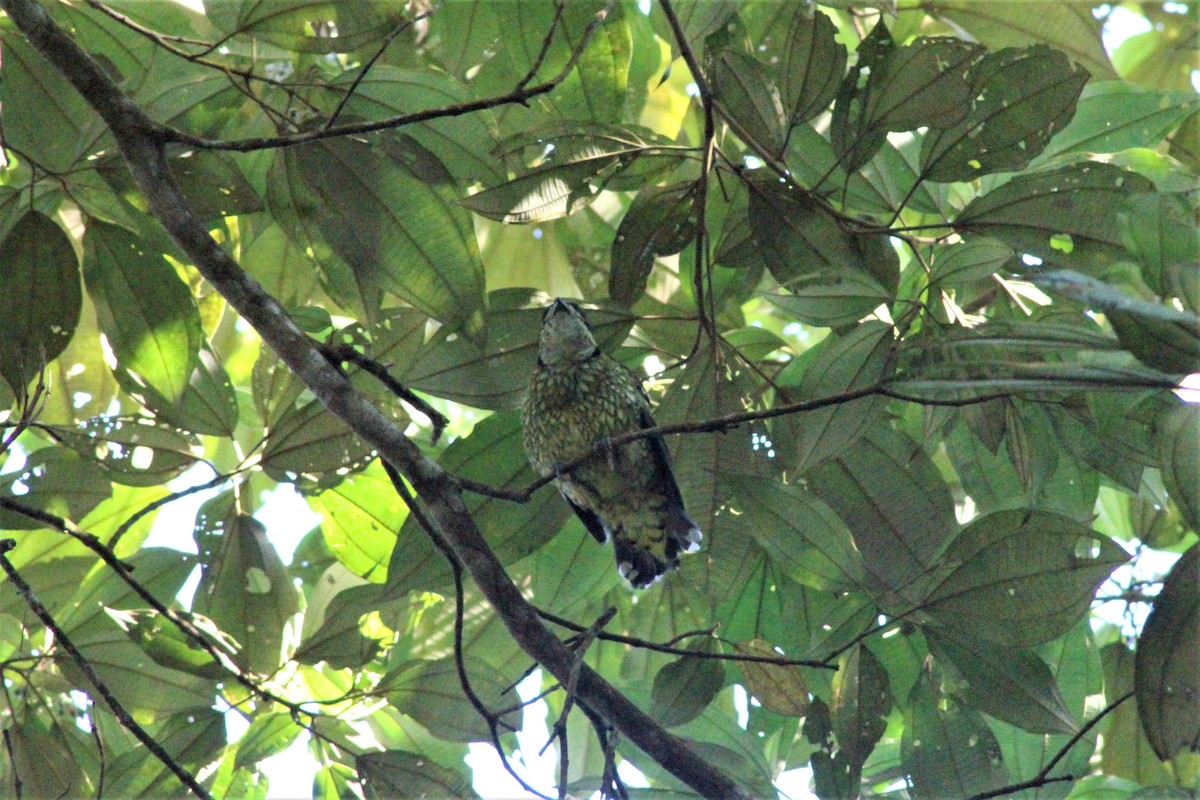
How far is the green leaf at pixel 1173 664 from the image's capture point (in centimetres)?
179

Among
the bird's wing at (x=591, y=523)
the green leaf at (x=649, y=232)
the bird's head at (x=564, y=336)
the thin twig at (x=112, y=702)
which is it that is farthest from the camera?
the bird's wing at (x=591, y=523)

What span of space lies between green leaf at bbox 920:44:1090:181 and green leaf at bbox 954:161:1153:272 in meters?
0.08

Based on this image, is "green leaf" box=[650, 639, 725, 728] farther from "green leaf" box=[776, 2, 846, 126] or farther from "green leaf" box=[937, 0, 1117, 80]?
"green leaf" box=[937, 0, 1117, 80]

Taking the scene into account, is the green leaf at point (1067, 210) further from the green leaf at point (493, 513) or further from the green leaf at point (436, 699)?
the green leaf at point (436, 699)

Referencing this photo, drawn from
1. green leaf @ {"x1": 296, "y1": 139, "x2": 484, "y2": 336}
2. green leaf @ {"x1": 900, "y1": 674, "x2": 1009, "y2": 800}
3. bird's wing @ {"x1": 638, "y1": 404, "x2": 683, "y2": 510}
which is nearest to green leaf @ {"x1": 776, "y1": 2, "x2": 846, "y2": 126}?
green leaf @ {"x1": 296, "y1": 139, "x2": 484, "y2": 336}

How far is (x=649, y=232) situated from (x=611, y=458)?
711 millimetres

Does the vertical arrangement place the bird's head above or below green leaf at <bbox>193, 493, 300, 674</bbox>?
above

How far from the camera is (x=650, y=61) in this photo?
3723 mm

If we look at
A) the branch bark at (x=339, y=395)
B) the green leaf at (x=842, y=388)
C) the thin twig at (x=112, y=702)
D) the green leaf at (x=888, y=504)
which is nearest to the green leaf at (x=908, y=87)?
the green leaf at (x=842, y=388)

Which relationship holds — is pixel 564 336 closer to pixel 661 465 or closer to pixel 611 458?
pixel 611 458

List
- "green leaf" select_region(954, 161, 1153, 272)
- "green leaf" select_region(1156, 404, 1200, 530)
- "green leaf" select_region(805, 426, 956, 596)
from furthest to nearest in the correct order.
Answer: "green leaf" select_region(805, 426, 956, 596) → "green leaf" select_region(954, 161, 1153, 272) → "green leaf" select_region(1156, 404, 1200, 530)

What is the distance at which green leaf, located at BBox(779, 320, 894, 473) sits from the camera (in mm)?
2473

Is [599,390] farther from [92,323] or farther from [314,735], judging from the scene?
[92,323]

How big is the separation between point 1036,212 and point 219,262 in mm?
1945
